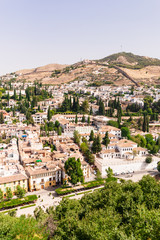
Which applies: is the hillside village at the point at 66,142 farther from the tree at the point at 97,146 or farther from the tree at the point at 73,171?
the tree at the point at 73,171

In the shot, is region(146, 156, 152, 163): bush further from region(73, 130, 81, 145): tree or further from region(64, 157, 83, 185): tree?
region(64, 157, 83, 185): tree

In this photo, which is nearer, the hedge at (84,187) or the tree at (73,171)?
the hedge at (84,187)

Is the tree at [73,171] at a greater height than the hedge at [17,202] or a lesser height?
greater

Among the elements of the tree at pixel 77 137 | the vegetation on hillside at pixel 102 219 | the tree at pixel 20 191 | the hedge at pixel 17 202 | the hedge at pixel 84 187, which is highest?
the tree at pixel 77 137

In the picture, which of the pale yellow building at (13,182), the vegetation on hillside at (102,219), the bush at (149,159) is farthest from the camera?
the bush at (149,159)

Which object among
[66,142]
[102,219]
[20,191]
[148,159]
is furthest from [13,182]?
[148,159]

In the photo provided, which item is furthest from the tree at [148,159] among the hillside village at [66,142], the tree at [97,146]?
the tree at [97,146]

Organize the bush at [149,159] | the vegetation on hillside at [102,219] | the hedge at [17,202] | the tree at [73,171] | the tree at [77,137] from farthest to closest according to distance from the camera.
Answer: the tree at [77,137] → the bush at [149,159] → the tree at [73,171] → the hedge at [17,202] → the vegetation on hillside at [102,219]
